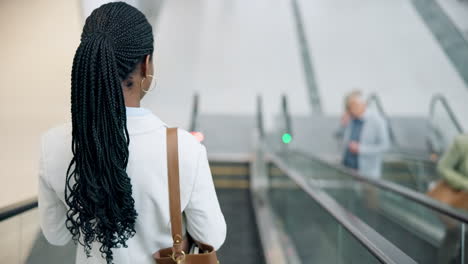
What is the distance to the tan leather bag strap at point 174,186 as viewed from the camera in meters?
0.97

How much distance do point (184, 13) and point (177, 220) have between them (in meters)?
1.21

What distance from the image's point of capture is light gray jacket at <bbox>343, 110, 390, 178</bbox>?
413 cm

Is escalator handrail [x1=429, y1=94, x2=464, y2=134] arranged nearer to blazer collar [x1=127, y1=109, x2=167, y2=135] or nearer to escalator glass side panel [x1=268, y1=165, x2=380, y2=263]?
escalator glass side panel [x1=268, y1=165, x2=380, y2=263]

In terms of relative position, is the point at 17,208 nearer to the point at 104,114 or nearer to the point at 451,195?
the point at 104,114

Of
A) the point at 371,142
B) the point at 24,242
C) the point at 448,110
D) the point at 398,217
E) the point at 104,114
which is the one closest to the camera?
the point at 104,114

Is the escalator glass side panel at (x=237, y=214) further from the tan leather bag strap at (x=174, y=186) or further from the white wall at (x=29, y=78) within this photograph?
the white wall at (x=29, y=78)

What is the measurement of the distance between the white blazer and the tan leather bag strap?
0.05 ft

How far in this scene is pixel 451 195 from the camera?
8.66 feet

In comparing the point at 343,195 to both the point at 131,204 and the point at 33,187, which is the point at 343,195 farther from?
the point at 131,204

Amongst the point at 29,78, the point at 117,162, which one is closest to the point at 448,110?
the point at 29,78

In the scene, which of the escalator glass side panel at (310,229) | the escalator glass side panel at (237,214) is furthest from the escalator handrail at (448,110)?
the escalator glass side panel at (237,214)

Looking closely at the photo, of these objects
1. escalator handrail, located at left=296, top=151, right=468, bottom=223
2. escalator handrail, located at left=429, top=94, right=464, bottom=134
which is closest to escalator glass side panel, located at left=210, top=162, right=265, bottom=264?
escalator handrail, located at left=296, top=151, right=468, bottom=223

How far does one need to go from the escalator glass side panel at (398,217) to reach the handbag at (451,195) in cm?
14

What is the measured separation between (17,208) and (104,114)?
3.83 feet
